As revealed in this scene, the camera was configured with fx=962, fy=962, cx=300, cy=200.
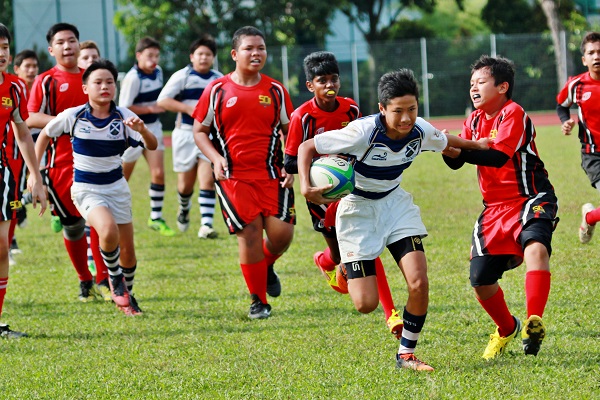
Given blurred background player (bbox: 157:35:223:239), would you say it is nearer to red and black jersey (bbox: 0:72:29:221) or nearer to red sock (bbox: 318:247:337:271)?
red and black jersey (bbox: 0:72:29:221)

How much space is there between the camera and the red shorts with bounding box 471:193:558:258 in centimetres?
533

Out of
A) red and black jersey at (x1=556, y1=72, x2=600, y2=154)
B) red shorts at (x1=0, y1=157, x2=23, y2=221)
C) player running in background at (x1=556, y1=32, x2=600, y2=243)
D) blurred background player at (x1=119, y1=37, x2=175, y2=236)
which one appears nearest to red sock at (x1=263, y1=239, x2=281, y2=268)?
red shorts at (x1=0, y1=157, x2=23, y2=221)

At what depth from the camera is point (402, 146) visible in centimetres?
524

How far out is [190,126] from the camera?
11.0 metres

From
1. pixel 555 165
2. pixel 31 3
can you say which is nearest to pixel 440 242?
pixel 555 165

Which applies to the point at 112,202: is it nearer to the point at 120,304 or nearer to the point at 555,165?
the point at 120,304

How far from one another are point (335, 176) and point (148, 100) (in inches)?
235

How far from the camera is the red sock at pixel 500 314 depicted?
5.30m

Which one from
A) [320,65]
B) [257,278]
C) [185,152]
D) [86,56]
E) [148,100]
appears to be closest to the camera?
[320,65]

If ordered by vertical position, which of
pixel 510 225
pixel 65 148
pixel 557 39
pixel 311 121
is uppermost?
pixel 557 39

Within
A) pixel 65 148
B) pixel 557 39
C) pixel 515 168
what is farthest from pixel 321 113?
pixel 557 39

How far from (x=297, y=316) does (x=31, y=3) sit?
34.6m

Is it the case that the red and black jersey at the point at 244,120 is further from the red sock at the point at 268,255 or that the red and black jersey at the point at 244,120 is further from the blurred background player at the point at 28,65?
the blurred background player at the point at 28,65

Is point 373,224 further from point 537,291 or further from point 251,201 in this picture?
point 251,201
